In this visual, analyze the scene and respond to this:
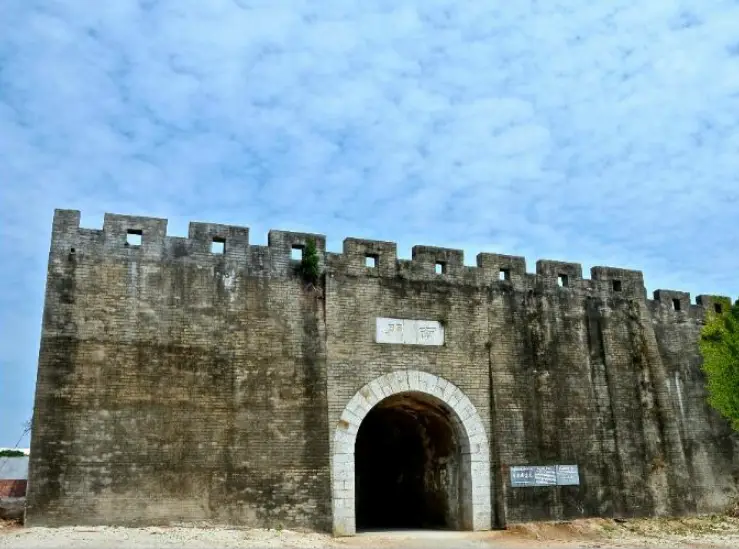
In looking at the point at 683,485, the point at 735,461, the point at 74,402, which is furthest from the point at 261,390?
the point at 735,461

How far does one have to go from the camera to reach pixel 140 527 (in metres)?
11.7

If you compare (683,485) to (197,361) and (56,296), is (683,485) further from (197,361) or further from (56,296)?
(56,296)

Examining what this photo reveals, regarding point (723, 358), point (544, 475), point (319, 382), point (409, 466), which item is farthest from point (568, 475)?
point (723, 358)

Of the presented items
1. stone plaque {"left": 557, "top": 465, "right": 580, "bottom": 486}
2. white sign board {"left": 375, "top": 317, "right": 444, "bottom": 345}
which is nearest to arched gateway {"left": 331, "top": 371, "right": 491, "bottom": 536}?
white sign board {"left": 375, "top": 317, "right": 444, "bottom": 345}

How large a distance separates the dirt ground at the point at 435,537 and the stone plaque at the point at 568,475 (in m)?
0.78

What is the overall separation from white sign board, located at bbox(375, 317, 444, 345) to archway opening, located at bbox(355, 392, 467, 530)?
1104 millimetres

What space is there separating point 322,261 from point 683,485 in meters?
9.57

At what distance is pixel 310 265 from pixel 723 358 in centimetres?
1085

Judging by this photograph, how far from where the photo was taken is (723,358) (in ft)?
58.2

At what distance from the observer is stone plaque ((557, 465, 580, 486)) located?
14.8m

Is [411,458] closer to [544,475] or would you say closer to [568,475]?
[544,475]

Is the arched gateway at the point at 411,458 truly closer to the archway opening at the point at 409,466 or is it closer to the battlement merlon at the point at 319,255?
the archway opening at the point at 409,466

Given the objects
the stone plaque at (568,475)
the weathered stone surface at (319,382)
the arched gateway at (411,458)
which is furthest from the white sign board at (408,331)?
the stone plaque at (568,475)

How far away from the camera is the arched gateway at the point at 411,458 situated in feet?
44.0
